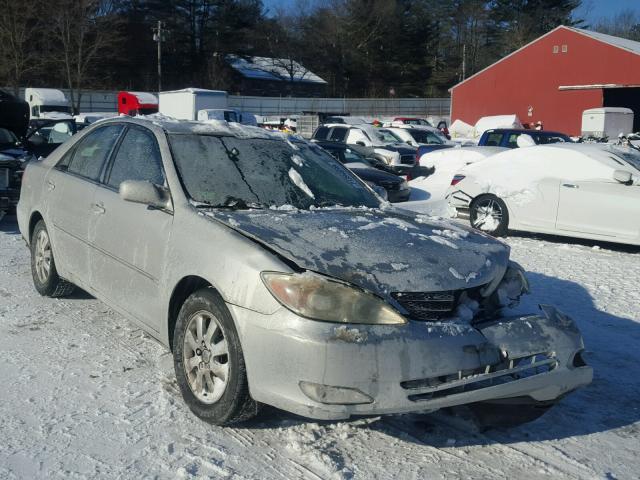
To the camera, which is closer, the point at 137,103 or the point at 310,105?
the point at 137,103

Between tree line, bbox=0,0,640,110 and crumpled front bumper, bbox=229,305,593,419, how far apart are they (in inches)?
1908

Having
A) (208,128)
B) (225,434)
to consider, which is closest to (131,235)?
(208,128)

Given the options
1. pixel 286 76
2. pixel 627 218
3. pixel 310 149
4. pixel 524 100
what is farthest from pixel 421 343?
pixel 286 76

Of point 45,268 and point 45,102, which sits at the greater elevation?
point 45,102

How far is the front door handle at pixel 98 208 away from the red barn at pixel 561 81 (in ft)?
129

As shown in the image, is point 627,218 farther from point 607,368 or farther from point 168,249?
point 168,249

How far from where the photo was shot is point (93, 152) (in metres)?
5.44

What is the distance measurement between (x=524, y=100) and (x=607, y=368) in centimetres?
4237

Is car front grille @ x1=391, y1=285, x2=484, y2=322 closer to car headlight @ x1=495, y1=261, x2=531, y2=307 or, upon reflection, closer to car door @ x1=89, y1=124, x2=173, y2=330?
car headlight @ x1=495, y1=261, x2=531, y2=307

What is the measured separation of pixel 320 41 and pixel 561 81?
107 feet

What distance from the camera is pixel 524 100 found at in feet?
147

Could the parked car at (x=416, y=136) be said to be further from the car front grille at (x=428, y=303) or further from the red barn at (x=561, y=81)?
the red barn at (x=561, y=81)

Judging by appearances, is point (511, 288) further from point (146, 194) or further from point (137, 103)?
point (137, 103)

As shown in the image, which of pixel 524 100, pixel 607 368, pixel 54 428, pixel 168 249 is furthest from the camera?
pixel 524 100
